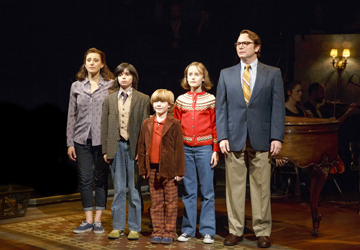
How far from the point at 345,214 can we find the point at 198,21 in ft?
14.1

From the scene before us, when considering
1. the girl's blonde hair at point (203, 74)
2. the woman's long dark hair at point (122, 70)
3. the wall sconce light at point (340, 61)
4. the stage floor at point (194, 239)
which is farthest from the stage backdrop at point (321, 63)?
the woman's long dark hair at point (122, 70)

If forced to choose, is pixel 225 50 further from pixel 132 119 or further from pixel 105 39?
pixel 132 119

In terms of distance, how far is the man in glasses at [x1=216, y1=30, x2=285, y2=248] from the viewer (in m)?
4.14

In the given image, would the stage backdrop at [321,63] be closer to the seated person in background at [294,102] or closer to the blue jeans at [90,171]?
the seated person in background at [294,102]

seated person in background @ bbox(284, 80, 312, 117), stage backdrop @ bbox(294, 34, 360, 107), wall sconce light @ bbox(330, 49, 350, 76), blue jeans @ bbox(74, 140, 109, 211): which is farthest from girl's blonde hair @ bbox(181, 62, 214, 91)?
wall sconce light @ bbox(330, 49, 350, 76)

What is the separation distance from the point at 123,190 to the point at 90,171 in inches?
15.5

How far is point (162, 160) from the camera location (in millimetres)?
4223

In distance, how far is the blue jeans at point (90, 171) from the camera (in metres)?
4.66

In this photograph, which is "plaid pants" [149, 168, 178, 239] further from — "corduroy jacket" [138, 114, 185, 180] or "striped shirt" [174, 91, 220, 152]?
"striped shirt" [174, 91, 220, 152]

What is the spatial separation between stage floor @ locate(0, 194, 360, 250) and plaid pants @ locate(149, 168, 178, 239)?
0.14 metres

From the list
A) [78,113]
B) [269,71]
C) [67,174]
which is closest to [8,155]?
[67,174]

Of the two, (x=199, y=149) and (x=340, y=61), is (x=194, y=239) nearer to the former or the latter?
(x=199, y=149)

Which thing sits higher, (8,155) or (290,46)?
(290,46)

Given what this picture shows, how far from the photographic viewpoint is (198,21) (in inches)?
344
